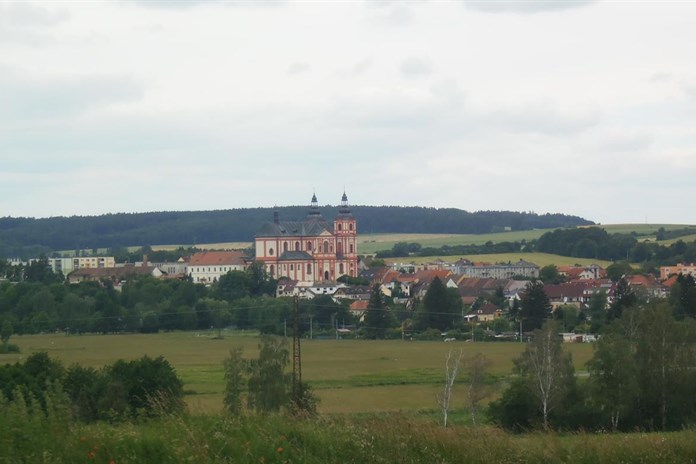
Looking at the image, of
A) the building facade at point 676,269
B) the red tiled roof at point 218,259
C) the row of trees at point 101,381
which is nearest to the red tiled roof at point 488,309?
the building facade at point 676,269

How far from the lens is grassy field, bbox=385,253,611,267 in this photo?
14911cm

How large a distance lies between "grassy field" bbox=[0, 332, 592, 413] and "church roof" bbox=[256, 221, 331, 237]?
76.8 meters

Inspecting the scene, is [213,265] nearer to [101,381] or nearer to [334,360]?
[334,360]

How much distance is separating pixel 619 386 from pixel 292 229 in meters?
124

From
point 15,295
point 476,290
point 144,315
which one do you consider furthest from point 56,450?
point 476,290

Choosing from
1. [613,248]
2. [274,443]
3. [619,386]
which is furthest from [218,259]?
[274,443]

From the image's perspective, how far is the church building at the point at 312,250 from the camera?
14450cm

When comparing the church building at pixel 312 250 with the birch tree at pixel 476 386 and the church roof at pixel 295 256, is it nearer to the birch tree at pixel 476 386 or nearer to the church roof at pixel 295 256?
the church roof at pixel 295 256

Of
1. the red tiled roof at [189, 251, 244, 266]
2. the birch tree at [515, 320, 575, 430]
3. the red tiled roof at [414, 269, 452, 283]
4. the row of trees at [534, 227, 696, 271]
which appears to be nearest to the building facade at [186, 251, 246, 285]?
the red tiled roof at [189, 251, 244, 266]

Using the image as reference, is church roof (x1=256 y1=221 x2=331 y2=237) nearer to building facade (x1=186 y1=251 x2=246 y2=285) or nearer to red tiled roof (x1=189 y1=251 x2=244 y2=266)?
building facade (x1=186 y1=251 x2=246 y2=285)

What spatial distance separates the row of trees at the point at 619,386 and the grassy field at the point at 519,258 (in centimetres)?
11439

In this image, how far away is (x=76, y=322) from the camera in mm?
73625

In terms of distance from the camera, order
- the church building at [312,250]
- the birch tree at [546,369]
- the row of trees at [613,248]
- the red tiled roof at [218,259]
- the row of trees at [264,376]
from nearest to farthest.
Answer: the row of trees at [264,376] < the birch tree at [546,369] < the row of trees at [613,248] < the church building at [312,250] < the red tiled roof at [218,259]

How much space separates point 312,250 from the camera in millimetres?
147750
